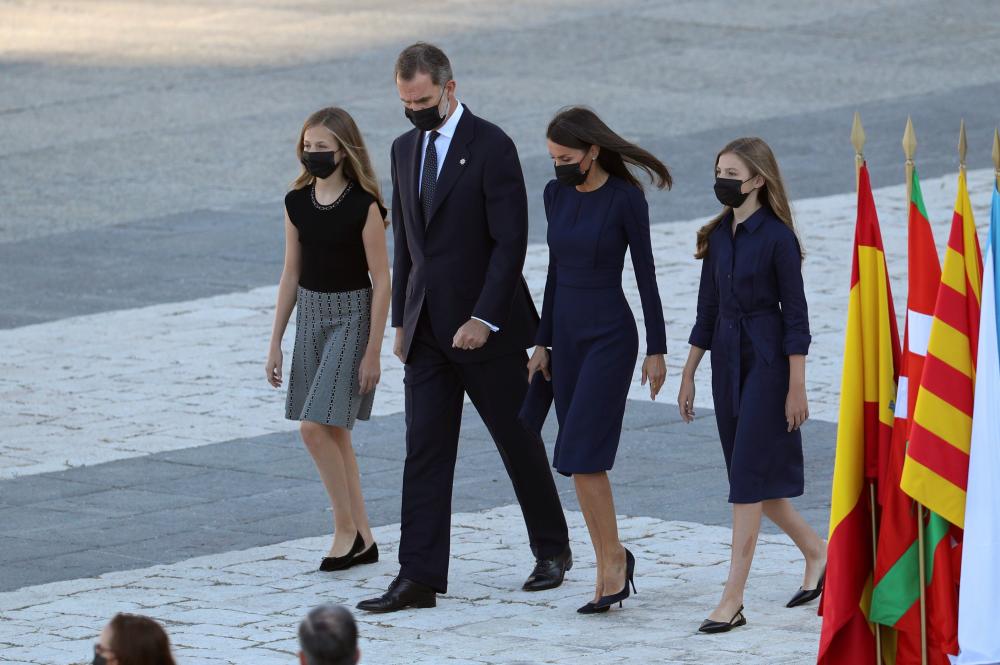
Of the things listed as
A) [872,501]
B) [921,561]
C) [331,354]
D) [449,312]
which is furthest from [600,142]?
[921,561]

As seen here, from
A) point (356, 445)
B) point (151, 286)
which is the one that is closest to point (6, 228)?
point (151, 286)

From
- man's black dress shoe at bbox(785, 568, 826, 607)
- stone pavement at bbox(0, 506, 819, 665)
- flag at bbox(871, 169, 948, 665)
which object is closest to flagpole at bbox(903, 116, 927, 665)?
flag at bbox(871, 169, 948, 665)

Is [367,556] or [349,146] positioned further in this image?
[367,556]

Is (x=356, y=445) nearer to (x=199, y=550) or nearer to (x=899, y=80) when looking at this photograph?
(x=199, y=550)

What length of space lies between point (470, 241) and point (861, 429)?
6.25 ft

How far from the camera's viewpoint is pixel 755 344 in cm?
748

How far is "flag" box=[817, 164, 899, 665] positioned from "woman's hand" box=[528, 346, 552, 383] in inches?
56.7

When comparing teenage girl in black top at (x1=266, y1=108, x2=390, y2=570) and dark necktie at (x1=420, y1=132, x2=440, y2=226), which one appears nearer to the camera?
dark necktie at (x1=420, y1=132, x2=440, y2=226)

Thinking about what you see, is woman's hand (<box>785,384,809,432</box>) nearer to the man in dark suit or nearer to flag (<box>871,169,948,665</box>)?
flag (<box>871,169,948,665</box>)

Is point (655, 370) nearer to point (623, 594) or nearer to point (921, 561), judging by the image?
point (623, 594)

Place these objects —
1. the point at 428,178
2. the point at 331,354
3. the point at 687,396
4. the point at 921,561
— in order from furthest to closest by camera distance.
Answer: the point at 331,354
the point at 428,178
the point at 687,396
the point at 921,561

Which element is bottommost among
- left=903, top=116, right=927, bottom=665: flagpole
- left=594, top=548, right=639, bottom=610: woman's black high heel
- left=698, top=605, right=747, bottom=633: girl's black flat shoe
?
left=698, top=605, right=747, bottom=633: girl's black flat shoe

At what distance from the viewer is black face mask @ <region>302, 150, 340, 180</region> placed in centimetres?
840

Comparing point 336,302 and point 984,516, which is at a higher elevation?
point 336,302
